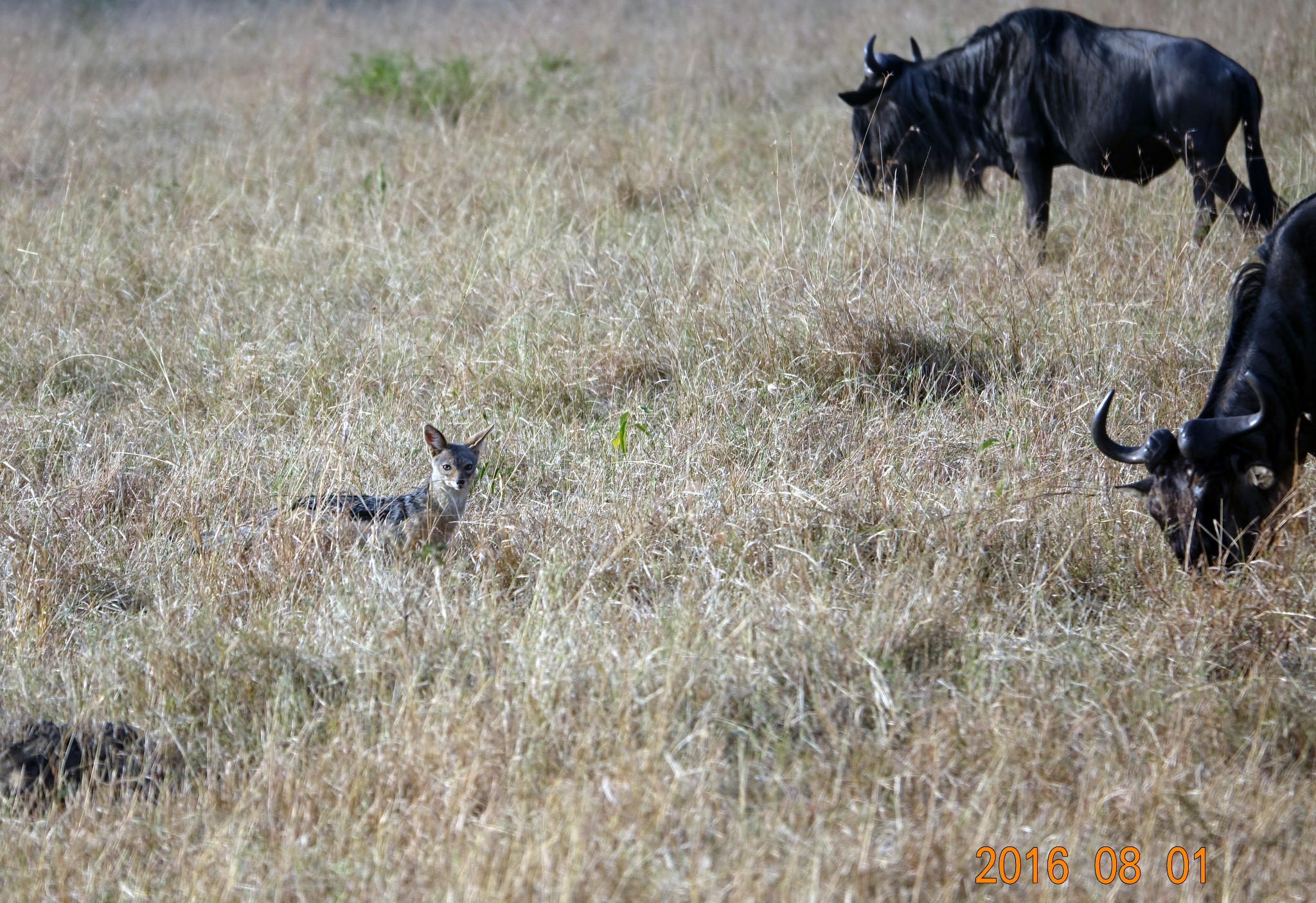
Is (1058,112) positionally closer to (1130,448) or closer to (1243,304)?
(1243,304)

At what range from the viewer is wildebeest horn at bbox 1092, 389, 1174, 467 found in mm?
3705

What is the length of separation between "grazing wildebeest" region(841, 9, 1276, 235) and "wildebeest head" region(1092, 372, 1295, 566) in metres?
3.09

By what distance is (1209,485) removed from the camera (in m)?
3.66

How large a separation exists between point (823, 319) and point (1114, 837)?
10.1 feet

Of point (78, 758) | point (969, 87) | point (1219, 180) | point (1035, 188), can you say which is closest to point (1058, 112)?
point (1035, 188)

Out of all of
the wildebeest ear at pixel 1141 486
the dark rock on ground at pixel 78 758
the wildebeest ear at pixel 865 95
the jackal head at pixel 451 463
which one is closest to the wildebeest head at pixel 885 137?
the wildebeest ear at pixel 865 95

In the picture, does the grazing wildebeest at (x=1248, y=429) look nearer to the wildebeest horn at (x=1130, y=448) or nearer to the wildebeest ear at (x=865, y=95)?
the wildebeest horn at (x=1130, y=448)

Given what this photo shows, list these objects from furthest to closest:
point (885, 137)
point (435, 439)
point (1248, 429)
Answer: point (885, 137), point (435, 439), point (1248, 429)

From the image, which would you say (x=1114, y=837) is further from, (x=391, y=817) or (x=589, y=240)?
(x=589, y=240)

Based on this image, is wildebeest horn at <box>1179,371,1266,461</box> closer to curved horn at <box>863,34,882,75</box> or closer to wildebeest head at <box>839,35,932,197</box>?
wildebeest head at <box>839,35,932,197</box>

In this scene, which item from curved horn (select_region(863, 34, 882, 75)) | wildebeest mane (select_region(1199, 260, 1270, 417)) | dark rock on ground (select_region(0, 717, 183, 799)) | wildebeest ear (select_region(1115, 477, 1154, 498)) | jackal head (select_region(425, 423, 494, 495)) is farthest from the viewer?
curved horn (select_region(863, 34, 882, 75))

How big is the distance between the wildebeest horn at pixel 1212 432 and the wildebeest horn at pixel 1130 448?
0.05 m

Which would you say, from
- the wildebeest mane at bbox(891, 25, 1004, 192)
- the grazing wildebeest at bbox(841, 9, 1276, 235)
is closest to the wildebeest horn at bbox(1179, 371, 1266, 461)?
the grazing wildebeest at bbox(841, 9, 1276, 235)

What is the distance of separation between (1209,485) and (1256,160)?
3.55 m
